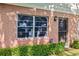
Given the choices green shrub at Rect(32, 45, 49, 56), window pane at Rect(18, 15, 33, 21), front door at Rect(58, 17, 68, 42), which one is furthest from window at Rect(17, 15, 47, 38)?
green shrub at Rect(32, 45, 49, 56)

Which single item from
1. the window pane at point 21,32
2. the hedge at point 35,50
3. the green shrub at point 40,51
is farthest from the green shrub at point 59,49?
the window pane at point 21,32

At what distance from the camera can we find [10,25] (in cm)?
830

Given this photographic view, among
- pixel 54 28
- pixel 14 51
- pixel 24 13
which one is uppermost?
pixel 24 13

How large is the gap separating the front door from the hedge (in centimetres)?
97

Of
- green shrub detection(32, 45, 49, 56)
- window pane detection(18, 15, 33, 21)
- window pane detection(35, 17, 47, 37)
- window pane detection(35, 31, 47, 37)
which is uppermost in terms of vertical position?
window pane detection(18, 15, 33, 21)

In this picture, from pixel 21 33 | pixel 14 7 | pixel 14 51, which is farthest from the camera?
pixel 21 33

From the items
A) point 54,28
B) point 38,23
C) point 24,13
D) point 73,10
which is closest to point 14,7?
point 24,13

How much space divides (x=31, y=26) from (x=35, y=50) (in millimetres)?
1366

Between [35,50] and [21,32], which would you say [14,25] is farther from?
[35,50]

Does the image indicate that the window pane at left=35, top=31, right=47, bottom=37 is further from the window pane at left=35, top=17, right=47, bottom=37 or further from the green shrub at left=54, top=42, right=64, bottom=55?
the green shrub at left=54, top=42, right=64, bottom=55

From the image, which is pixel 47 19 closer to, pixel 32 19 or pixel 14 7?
pixel 32 19

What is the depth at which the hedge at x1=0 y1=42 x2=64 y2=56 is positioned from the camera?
7036 millimetres

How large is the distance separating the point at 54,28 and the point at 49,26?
196 millimetres

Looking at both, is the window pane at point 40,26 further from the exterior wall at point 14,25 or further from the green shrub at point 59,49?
the green shrub at point 59,49
